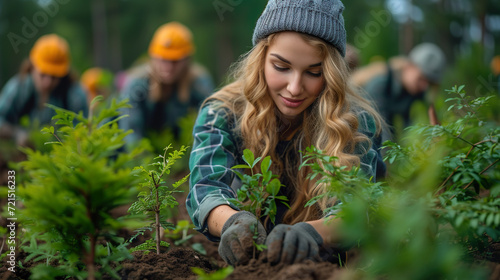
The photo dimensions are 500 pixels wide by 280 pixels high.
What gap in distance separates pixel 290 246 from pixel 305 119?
3.06 ft

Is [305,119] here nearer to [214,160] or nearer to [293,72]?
[293,72]

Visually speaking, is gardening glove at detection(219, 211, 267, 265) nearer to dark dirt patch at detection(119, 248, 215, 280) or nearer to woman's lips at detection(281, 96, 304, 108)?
dark dirt patch at detection(119, 248, 215, 280)

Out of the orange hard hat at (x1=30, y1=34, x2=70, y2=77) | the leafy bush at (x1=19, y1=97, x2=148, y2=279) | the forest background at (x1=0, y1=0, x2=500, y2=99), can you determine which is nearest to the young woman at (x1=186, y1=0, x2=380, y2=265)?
the leafy bush at (x1=19, y1=97, x2=148, y2=279)

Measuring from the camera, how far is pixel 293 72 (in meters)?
2.20

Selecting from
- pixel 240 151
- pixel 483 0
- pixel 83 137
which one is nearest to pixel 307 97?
pixel 240 151

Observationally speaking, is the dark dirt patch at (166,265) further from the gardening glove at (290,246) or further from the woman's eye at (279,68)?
the woman's eye at (279,68)

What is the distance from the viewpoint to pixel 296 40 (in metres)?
2.21

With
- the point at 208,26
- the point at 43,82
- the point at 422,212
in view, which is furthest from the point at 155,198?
the point at 208,26

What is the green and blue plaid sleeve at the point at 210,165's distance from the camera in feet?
7.09

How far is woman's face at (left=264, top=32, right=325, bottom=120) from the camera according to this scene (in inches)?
86.0

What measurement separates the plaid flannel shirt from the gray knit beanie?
48 centimetres

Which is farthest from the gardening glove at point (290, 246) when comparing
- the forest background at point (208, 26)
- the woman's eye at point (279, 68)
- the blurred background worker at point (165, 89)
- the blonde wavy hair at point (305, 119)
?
the forest background at point (208, 26)

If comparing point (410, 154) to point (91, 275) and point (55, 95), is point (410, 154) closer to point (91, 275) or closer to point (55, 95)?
point (91, 275)

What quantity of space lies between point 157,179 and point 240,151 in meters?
0.66
